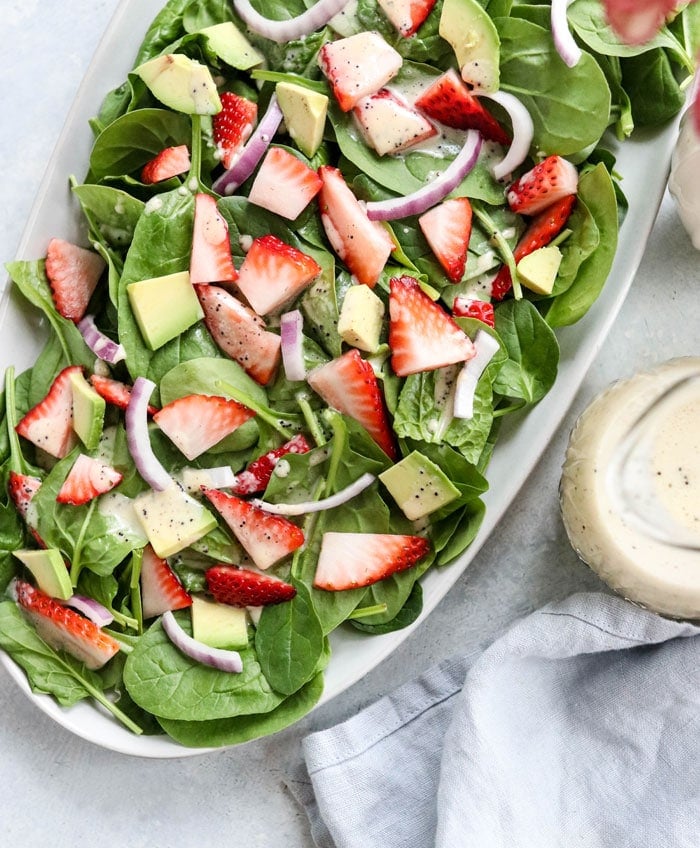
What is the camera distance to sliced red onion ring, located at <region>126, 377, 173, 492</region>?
1.45m

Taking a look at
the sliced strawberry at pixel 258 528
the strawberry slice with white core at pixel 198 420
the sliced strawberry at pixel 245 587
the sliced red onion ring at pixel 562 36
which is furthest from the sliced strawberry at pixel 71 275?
the sliced red onion ring at pixel 562 36

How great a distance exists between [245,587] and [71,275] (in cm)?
55

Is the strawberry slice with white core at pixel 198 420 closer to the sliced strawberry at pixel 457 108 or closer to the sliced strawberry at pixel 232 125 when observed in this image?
the sliced strawberry at pixel 232 125

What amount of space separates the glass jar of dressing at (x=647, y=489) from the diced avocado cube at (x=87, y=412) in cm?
73

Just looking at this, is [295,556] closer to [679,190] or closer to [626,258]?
[626,258]

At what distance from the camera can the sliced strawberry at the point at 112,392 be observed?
146cm

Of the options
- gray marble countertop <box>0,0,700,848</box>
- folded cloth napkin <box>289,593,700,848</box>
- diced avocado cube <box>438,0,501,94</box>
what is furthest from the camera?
gray marble countertop <box>0,0,700,848</box>

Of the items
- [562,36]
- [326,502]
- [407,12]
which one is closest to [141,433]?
[326,502]

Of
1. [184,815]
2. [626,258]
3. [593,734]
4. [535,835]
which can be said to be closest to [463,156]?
[626,258]

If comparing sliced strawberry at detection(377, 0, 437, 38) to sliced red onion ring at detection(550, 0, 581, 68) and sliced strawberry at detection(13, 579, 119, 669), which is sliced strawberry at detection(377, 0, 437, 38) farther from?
sliced strawberry at detection(13, 579, 119, 669)

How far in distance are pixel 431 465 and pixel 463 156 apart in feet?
1.54

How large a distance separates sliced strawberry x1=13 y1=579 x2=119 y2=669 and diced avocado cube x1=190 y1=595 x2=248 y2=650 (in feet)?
0.42

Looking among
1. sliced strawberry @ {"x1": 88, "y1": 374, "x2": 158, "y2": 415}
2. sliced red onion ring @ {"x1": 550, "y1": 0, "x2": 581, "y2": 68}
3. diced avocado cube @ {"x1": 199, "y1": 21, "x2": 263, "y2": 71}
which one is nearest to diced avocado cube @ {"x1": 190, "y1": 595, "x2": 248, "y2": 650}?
sliced strawberry @ {"x1": 88, "y1": 374, "x2": 158, "y2": 415}

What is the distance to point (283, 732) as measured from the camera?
1.71 m
